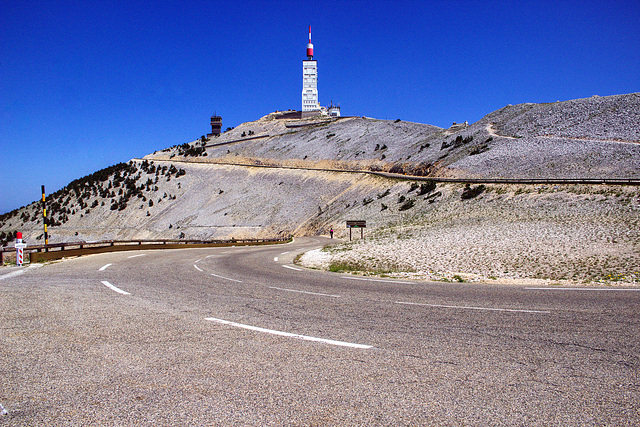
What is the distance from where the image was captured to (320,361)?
196 inches

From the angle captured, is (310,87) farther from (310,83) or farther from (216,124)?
(216,124)

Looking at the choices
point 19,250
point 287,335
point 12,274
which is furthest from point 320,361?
point 19,250

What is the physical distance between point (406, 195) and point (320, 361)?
47180mm

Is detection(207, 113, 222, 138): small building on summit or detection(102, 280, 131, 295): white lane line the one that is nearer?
detection(102, 280, 131, 295): white lane line

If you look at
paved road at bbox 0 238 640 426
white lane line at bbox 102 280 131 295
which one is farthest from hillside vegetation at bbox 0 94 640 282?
white lane line at bbox 102 280 131 295

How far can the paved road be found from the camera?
Result: 3736 mm

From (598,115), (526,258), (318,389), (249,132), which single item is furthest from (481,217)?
(249,132)

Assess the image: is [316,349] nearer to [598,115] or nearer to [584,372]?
[584,372]

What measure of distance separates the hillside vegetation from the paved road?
24.5 ft

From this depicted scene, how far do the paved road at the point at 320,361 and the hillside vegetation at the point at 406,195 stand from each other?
7454mm

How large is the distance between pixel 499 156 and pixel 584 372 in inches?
2137

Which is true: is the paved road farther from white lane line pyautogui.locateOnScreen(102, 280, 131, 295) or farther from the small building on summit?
the small building on summit

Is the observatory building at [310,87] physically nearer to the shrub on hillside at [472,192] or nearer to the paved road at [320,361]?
the shrub on hillside at [472,192]

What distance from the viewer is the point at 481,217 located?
1242 inches
